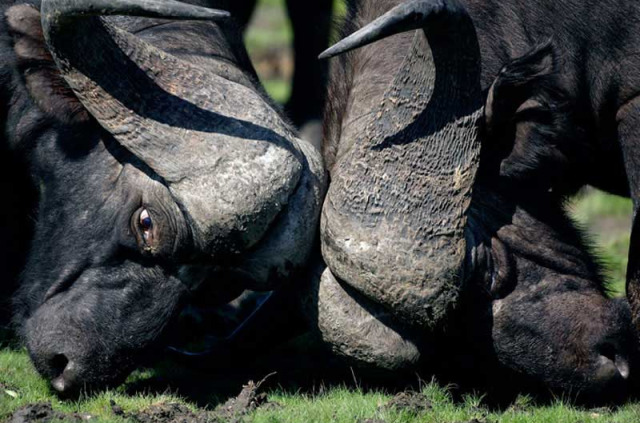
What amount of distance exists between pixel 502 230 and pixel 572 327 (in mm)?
539

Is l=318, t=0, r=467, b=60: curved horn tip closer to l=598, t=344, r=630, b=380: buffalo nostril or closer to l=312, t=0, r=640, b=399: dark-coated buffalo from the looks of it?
l=312, t=0, r=640, b=399: dark-coated buffalo

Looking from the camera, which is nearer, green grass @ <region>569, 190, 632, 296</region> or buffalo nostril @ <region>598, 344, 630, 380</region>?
buffalo nostril @ <region>598, 344, 630, 380</region>

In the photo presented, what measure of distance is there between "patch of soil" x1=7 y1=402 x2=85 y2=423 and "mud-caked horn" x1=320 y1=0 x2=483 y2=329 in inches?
50.8

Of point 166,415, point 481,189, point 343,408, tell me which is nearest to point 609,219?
point 481,189

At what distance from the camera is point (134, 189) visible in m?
5.31

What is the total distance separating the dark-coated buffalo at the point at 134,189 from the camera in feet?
16.7

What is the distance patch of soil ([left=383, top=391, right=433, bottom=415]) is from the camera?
5.23 m

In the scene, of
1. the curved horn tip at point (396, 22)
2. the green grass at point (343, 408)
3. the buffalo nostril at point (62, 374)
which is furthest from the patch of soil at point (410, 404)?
the curved horn tip at point (396, 22)

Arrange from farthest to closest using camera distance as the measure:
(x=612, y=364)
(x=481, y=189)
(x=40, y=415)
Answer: (x=481, y=189) < (x=612, y=364) < (x=40, y=415)

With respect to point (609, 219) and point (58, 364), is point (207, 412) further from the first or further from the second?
point (609, 219)

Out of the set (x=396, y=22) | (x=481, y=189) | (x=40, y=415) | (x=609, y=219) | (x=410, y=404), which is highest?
(x=396, y=22)

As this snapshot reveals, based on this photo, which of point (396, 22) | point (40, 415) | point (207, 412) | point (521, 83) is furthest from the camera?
point (521, 83)

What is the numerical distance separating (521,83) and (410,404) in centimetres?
147

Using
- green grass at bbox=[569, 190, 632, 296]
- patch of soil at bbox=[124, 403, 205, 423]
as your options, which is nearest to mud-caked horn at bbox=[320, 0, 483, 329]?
patch of soil at bbox=[124, 403, 205, 423]
